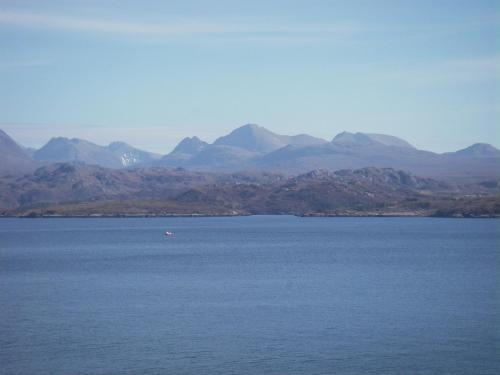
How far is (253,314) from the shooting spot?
4859 cm

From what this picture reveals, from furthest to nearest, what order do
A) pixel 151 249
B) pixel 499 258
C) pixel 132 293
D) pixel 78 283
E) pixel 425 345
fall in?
pixel 151 249
pixel 499 258
pixel 78 283
pixel 132 293
pixel 425 345

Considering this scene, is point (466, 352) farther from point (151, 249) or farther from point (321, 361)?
Answer: point (151, 249)

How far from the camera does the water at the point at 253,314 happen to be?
36.8 metres

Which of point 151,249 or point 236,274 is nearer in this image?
point 236,274

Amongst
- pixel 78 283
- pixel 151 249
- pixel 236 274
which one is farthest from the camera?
pixel 151 249

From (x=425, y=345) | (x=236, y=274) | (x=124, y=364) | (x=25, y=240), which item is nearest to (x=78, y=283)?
(x=236, y=274)

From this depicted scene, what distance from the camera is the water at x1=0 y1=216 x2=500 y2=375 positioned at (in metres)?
36.8

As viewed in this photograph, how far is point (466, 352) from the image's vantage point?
38.1 meters

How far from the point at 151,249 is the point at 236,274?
39.7 m

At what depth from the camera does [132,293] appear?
195 ft

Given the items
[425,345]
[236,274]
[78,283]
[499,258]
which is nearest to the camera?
[425,345]

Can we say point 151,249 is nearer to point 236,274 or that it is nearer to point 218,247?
point 218,247

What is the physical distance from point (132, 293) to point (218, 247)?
5289 cm

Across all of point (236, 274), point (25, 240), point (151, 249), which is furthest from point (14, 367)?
point (25, 240)
